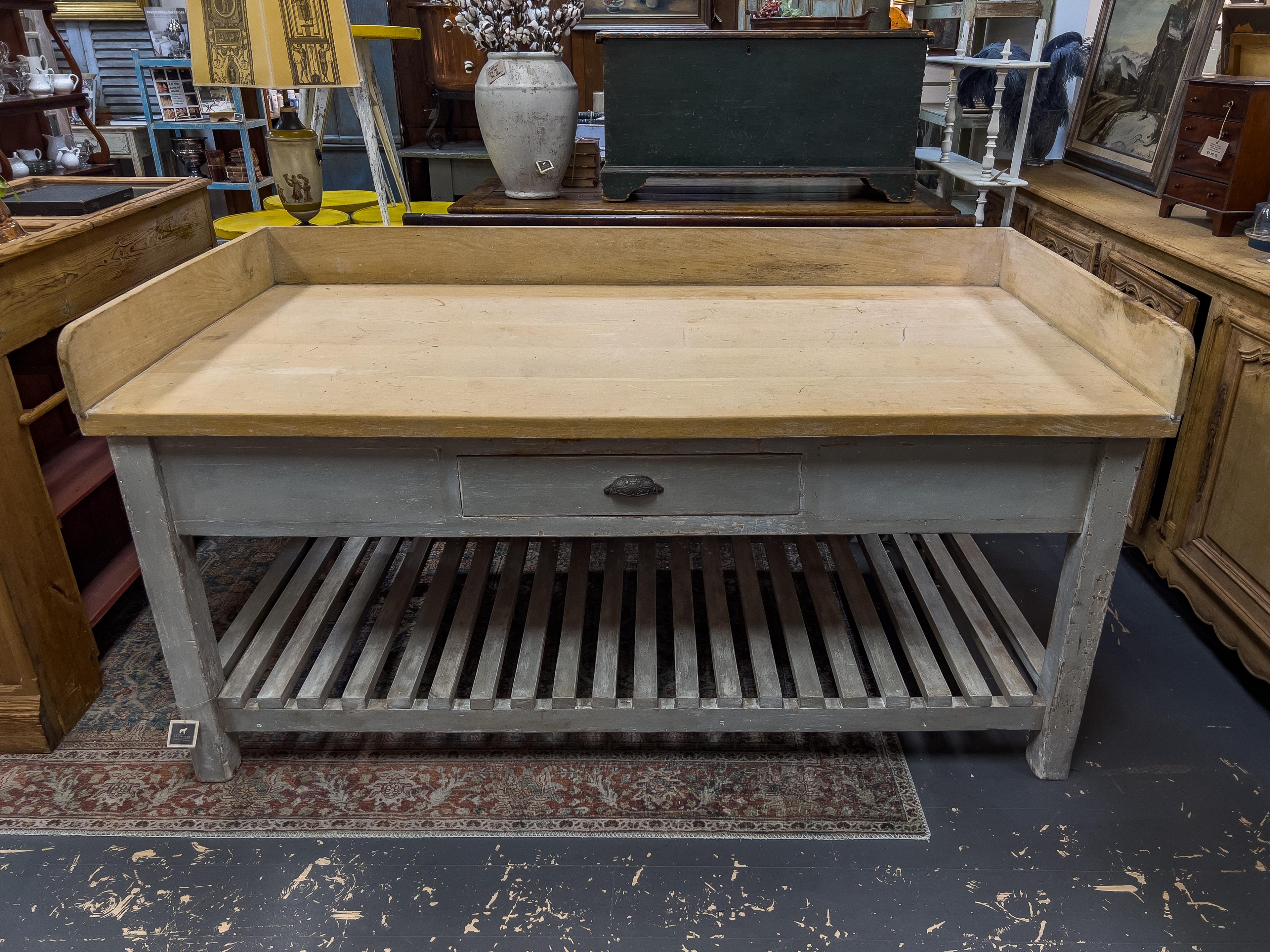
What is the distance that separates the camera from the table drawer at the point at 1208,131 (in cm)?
211

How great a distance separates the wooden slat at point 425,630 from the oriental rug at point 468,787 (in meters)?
0.18

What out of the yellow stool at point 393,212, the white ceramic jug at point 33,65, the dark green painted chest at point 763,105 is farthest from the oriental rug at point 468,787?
the white ceramic jug at point 33,65

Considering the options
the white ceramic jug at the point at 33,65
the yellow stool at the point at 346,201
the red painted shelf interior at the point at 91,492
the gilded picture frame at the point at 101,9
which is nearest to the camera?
the red painted shelf interior at the point at 91,492

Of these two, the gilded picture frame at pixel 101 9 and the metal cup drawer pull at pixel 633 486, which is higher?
the gilded picture frame at pixel 101 9

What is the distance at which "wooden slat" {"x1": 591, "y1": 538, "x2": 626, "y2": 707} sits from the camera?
1656 mm

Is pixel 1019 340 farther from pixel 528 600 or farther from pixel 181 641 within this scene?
pixel 181 641

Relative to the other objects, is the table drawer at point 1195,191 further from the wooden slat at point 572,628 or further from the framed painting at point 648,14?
the framed painting at point 648,14

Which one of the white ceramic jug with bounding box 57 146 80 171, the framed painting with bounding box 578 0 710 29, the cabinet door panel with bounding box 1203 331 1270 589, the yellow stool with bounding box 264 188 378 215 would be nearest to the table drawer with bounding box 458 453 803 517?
the cabinet door panel with bounding box 1203 331 1270 589

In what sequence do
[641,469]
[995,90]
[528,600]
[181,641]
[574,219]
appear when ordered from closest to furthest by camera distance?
[641,469] → [181,641] → [574,219] → [528,600] → [995,90]

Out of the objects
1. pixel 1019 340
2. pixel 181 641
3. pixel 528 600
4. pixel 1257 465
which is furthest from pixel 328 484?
pixel 1257 465

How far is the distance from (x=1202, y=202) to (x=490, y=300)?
180cm

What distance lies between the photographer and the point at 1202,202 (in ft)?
7.27

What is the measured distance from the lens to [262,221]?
2.77 m

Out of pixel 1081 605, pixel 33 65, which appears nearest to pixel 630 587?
pixel 1081 605
